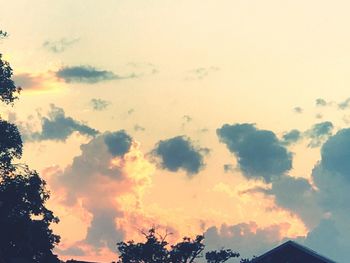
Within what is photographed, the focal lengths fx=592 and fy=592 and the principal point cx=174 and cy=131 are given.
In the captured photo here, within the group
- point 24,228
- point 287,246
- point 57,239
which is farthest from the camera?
point 57,239

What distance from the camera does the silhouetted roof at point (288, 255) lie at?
45.2 meters

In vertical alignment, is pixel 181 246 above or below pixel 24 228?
above

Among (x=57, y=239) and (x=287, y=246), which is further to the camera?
(x=57, y=239)

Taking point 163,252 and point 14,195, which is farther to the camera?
point 163,252

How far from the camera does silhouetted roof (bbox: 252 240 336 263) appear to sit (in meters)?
45.2

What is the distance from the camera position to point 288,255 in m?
45.8

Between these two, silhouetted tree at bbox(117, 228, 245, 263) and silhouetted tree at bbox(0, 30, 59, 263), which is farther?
silhouetted tree at bbox(117, 228, 245, 263)

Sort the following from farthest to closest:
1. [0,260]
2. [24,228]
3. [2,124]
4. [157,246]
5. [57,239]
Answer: [157,246], [57,239], [24,228], [2,124], [0,260]

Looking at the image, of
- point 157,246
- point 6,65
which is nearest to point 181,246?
point 157,246

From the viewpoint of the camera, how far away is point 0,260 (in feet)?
105

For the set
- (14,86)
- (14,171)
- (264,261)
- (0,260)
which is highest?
(14,86)

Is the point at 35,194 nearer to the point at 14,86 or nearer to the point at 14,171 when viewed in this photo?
the point at 14,171

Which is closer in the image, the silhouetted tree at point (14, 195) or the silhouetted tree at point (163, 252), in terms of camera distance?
the silhouetted tree at point (14, 195)

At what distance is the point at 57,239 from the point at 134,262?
35.9 metres
